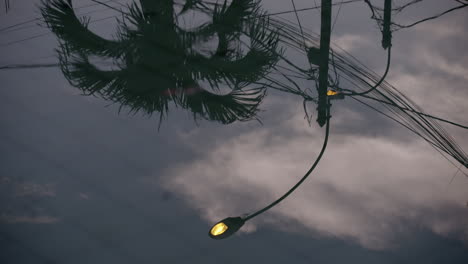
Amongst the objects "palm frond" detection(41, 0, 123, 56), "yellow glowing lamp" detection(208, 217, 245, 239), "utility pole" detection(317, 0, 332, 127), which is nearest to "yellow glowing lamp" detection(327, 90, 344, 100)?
"utility pole" detection(317, 0, 332, 127)

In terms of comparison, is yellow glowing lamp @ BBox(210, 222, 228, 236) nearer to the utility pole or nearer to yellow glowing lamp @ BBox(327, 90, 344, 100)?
the utility pole

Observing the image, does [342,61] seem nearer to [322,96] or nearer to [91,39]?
[322,96]

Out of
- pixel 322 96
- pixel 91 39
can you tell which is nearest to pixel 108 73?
pixel 91 39

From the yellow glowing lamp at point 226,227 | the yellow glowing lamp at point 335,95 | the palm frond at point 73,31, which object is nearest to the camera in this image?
the yellow glowing lamp at point 226,227

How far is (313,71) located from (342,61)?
40cm

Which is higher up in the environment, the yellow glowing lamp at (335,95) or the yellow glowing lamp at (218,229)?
the yellow glowing lamp at (335,95)

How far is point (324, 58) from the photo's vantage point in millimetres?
2512

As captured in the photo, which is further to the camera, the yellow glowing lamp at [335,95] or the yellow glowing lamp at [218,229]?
the yellow glowing lamp at [335,95]

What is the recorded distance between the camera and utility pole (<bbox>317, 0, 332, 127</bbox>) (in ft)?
8.14

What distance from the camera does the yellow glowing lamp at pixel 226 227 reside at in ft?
7.61

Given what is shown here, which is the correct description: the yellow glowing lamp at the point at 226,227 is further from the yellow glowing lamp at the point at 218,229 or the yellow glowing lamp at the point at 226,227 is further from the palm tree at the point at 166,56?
the palm tree at the point at 166,56

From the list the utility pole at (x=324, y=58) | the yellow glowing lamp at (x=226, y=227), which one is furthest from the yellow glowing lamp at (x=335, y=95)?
the yellow glowing lamp at (x=226, y=227)

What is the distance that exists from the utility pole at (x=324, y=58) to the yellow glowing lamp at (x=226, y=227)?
0.80 metres

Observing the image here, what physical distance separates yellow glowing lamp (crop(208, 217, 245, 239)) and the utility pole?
797 mm
